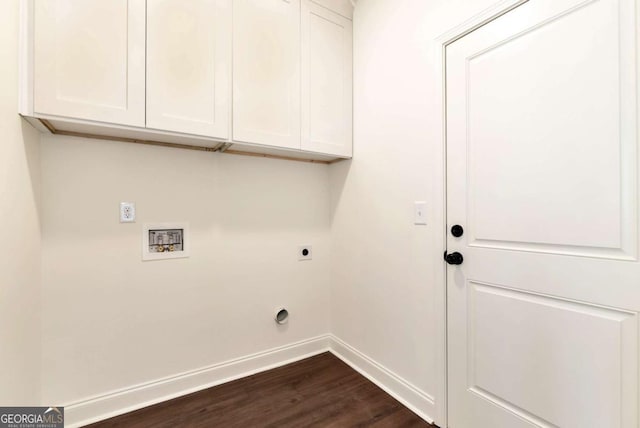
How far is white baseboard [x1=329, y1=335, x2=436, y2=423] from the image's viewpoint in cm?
161

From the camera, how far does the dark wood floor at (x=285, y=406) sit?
1570 mm

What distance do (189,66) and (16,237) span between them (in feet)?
3.75

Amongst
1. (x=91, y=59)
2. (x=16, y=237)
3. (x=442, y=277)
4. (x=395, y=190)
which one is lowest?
(x=442, y=277)

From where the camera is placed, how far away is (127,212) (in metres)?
1.67

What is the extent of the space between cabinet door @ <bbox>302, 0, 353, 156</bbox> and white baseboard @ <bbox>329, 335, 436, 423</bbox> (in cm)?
155

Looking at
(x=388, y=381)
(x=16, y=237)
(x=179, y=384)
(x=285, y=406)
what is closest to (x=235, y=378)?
(x=179, y=384)

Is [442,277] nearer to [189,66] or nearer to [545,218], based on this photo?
[545,218]

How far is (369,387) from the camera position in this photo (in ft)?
6.20

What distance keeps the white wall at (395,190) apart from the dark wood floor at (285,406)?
212 mm

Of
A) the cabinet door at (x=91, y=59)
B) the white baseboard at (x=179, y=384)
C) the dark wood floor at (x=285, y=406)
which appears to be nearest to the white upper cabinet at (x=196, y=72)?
the cabinet door at (x=91, y=59)

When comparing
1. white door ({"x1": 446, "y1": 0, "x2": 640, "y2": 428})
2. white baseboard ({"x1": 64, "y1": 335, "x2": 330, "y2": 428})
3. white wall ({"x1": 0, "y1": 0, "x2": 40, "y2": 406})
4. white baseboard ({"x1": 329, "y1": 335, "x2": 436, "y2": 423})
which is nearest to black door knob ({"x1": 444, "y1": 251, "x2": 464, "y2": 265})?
white door ({"x1": 446, "y1": 0, "x2": 640, "y2": 428})

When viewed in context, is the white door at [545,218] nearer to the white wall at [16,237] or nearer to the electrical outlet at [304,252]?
the electrical outlet at [304,252]

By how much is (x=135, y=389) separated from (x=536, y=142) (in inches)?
98.9

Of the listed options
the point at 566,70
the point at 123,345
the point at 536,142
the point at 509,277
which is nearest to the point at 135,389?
the point at 123,345
